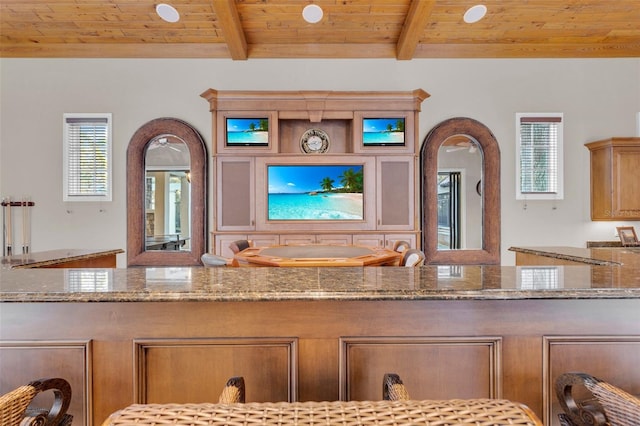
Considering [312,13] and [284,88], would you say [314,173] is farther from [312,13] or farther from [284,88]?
[312,13]

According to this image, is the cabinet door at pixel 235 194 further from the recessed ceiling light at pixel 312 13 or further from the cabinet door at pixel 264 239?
the recessed ceiling light at pixel 312 13

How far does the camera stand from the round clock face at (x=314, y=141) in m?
4.60

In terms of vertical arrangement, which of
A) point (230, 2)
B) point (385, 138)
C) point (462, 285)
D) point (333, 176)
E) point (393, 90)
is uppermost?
point (230, 2)

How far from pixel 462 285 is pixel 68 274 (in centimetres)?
150

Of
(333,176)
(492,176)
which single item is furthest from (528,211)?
(333,176)

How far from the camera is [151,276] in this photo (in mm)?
1395

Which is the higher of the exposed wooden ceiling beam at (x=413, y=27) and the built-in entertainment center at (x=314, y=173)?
the exposed wooden ceiling beam at (x=413, y=27)

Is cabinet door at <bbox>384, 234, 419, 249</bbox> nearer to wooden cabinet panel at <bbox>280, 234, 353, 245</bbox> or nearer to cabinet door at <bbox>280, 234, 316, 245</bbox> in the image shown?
wooden cabinet panel at <bbox>280, 234, 353, 245</bbox>

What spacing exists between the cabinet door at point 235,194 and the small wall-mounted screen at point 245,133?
0.20 metres

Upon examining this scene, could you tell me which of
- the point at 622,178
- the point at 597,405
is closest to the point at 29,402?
the point at 597,405

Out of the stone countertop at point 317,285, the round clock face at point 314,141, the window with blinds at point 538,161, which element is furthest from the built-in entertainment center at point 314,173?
the stone countertop at point 317,285

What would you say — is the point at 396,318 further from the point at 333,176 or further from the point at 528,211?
the point at 528,211

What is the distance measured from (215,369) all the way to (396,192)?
3425mm

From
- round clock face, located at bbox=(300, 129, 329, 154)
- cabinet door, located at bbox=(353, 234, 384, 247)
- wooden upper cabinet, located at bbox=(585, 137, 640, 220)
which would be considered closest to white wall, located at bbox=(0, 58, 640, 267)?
wooden upper cabinet, located at bbox=(585, 137, 640, 220)
